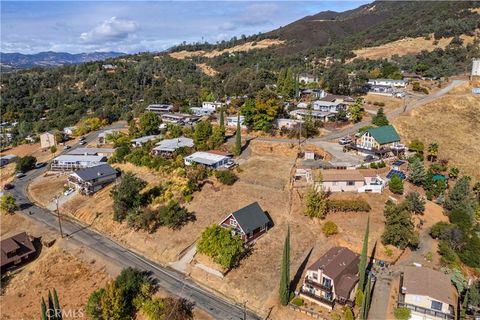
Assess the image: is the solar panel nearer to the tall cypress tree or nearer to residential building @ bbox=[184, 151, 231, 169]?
the tall cypress tree

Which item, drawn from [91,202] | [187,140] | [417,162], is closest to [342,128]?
[417,162]

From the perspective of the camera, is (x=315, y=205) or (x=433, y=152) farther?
(x=433, y=152)

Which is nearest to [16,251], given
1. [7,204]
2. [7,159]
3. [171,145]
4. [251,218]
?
[7,204]

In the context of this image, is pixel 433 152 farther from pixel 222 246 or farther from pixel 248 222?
pixel 222 246

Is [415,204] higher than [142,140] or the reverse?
the reverse

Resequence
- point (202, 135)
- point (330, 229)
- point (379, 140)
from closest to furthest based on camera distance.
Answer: point (330, 229)
point (379, 140)
point (202, 135)

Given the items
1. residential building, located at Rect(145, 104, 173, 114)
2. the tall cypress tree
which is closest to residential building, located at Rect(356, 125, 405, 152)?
the tall cypress tree
